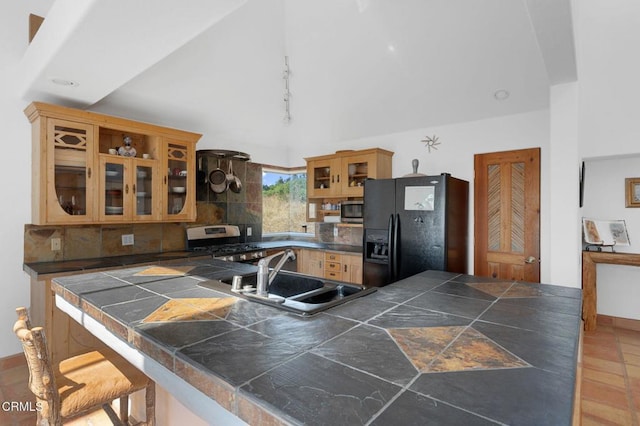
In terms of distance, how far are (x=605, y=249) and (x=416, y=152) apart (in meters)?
2.32

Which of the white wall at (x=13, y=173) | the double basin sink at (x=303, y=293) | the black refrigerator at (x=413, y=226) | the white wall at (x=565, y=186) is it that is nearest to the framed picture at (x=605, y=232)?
the black refrigerator at (x=413, y=226)

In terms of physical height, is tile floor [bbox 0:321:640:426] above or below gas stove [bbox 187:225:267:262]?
below

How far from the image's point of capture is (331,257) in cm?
425

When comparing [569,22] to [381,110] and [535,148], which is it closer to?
[535,148]

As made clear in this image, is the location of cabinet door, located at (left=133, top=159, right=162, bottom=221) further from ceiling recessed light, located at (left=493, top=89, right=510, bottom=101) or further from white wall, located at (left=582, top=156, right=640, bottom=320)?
white wall, located at (left=582, top=156, right=640, bottom=320)

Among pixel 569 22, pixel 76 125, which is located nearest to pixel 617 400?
pixel 569 22

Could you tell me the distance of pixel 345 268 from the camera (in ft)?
13.6

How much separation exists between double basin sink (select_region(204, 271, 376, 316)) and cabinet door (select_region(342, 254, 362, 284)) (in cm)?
204

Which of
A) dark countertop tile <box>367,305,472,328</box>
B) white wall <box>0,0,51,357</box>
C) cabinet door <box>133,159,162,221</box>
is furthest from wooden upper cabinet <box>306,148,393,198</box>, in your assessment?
white wall <box>0,0,51,357</box>

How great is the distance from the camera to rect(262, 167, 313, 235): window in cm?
519

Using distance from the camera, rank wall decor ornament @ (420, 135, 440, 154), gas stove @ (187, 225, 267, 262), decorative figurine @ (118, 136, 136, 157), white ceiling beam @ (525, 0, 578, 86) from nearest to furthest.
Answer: white ceiling beam @ (525, 0, 578, 86)
decorative figurine @ (118, 136, 136, 157)
gas stove @ (187, 225, 267, 262)
wall decor ornament @ (420, 135, 440, 154)

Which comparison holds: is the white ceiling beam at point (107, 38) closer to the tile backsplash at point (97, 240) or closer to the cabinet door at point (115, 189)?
the cabinet door at point (115, 189)

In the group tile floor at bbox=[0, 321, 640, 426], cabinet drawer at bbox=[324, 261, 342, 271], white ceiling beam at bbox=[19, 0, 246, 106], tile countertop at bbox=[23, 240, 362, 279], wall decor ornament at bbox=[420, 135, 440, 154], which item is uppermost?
white ceiling beam at bbox=[19, 0, 246, 106]

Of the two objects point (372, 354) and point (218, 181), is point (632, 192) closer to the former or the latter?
point (372, 354)
